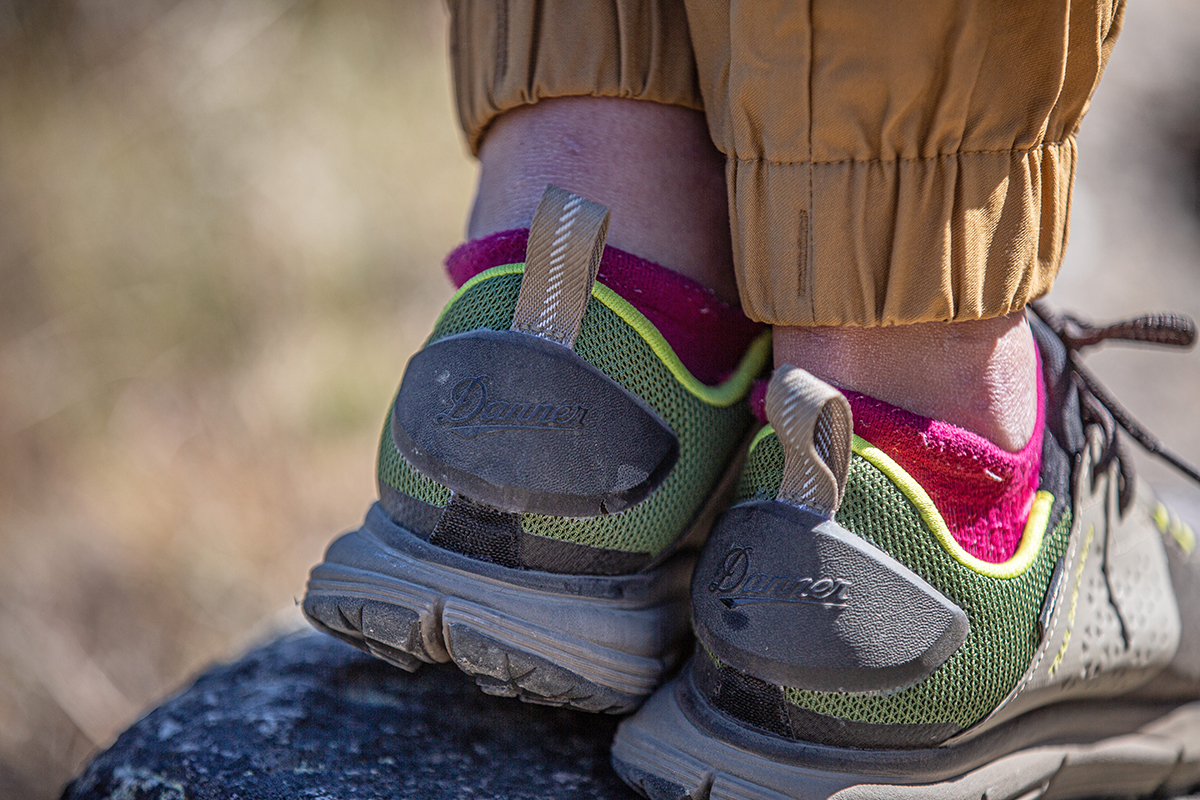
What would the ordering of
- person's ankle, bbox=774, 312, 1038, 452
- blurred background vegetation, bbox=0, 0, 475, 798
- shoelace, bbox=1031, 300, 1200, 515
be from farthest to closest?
blurred background vegetation, bbox=0, 0, 475, 798 < shoelace, bbox=1031, 300, 1200, 515 < person's ankle, bbox=774, 312, 1038, 452

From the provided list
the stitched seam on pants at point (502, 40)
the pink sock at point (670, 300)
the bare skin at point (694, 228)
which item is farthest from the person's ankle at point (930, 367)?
the stitched seam on pants at point (502, 40)

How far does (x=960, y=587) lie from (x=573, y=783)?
378mm

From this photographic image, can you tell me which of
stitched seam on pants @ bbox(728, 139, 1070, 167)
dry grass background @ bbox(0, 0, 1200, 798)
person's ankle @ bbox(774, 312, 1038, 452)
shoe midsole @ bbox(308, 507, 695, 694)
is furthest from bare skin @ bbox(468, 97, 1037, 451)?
dry grass background @ bbox(0, 0, 1200, 798)

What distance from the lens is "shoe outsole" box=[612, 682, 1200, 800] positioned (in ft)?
2.16

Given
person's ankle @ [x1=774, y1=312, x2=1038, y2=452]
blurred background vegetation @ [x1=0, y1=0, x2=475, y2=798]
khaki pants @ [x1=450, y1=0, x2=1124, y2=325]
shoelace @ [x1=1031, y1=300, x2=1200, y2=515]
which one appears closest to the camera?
khaki pants @ [x1=450, y1=0, x2=1124, y2=325]

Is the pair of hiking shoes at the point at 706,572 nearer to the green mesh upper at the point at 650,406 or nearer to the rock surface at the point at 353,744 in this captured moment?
the green mesh upper at the point at 650,406

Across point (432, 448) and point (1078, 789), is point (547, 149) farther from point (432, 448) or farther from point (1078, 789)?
point (1078, 789)

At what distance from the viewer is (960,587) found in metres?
0.66

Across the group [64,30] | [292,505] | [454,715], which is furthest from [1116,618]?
[64,30]

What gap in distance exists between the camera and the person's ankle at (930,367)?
686mm

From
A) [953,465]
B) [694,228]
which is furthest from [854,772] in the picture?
[694,228]

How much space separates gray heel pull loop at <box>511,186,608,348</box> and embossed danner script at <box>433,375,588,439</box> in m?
0.05

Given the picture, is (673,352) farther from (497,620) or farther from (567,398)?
(497,620)

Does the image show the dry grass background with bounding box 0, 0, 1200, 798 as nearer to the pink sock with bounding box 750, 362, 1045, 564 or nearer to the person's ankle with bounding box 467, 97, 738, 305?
the person's ankle with bounding box 467, 97, 738, 305
